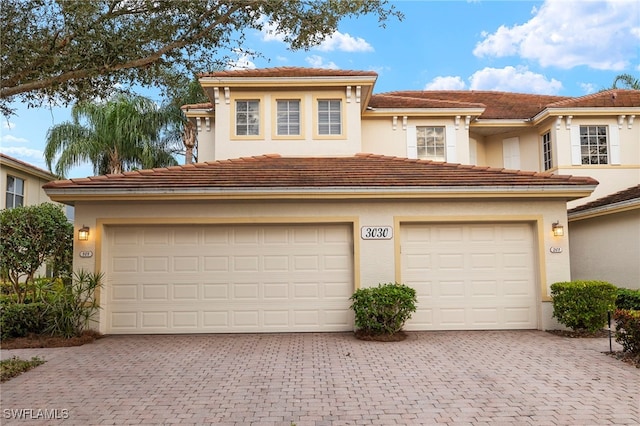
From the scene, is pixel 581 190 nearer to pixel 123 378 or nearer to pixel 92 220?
pixel 123 378

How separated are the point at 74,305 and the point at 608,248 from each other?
41.6 ft

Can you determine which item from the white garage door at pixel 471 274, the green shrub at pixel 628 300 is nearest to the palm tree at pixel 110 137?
the white garage door at pixel 471 274

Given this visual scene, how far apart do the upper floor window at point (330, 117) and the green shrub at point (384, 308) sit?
220 inches

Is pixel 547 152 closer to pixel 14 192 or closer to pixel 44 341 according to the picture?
pixel 44 341

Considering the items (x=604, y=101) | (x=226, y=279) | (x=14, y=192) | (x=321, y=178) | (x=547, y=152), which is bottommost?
(x=226, y=279)

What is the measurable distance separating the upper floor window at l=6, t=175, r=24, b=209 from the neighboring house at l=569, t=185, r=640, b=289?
20.9 m

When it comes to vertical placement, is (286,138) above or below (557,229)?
above

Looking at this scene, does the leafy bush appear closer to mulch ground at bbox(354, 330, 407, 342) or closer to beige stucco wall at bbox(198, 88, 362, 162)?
beige stucco wall at bbox(198, 88, 362, 162)

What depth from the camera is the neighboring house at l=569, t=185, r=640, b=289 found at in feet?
35.0

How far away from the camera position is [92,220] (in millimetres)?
8758

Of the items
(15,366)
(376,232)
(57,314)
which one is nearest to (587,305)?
(376,232)

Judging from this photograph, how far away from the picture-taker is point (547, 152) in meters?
14.5

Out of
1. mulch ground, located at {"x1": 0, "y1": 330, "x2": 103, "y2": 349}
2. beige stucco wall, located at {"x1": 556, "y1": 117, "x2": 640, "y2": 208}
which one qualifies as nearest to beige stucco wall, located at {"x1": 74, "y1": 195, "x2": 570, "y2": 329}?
mulch ground, located at {"x1": 0, "y1": 330, "x2": 103, "y2": 349}

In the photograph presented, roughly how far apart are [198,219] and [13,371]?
3.90 m
